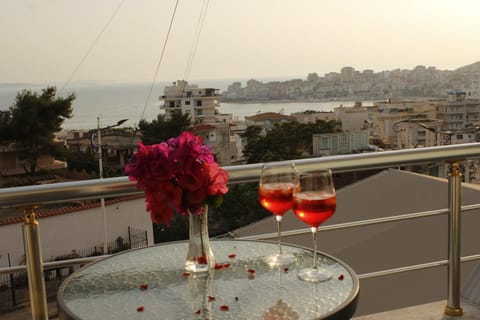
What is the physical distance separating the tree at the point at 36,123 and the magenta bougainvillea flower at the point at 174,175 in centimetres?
1353

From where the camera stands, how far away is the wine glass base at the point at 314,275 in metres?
1.24

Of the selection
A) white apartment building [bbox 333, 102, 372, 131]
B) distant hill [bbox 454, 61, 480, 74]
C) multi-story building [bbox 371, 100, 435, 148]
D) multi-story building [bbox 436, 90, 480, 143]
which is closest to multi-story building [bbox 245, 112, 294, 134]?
white apartment building [bbox 333, 102, 372, 131]

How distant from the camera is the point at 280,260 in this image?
4.49ft

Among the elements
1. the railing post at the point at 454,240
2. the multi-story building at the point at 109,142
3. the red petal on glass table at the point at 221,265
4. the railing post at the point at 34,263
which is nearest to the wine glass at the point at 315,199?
the red petal on glass table at the point at 221,265

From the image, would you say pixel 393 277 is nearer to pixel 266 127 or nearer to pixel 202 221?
pixel 202 221

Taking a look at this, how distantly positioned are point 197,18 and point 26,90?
191 inches

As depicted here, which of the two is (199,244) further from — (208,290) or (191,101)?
(191,101)

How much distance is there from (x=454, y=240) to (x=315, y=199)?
129cm

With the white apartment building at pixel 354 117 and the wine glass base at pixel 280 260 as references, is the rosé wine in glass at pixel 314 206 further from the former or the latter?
the white apartment building at pixel 354 117

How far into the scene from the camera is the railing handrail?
155 cm

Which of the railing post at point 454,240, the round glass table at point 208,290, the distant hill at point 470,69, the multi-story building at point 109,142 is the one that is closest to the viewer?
the round glass table at point 208,290

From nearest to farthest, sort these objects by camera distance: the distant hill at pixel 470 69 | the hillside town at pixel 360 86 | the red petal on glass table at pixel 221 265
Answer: the red petal on glass table at pixel 221 265
the distant hill at pixel 470 69
the hillside town at pixel 360 86

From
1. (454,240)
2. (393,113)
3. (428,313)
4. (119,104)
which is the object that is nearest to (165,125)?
(119,104)

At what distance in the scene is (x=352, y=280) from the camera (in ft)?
4.06
